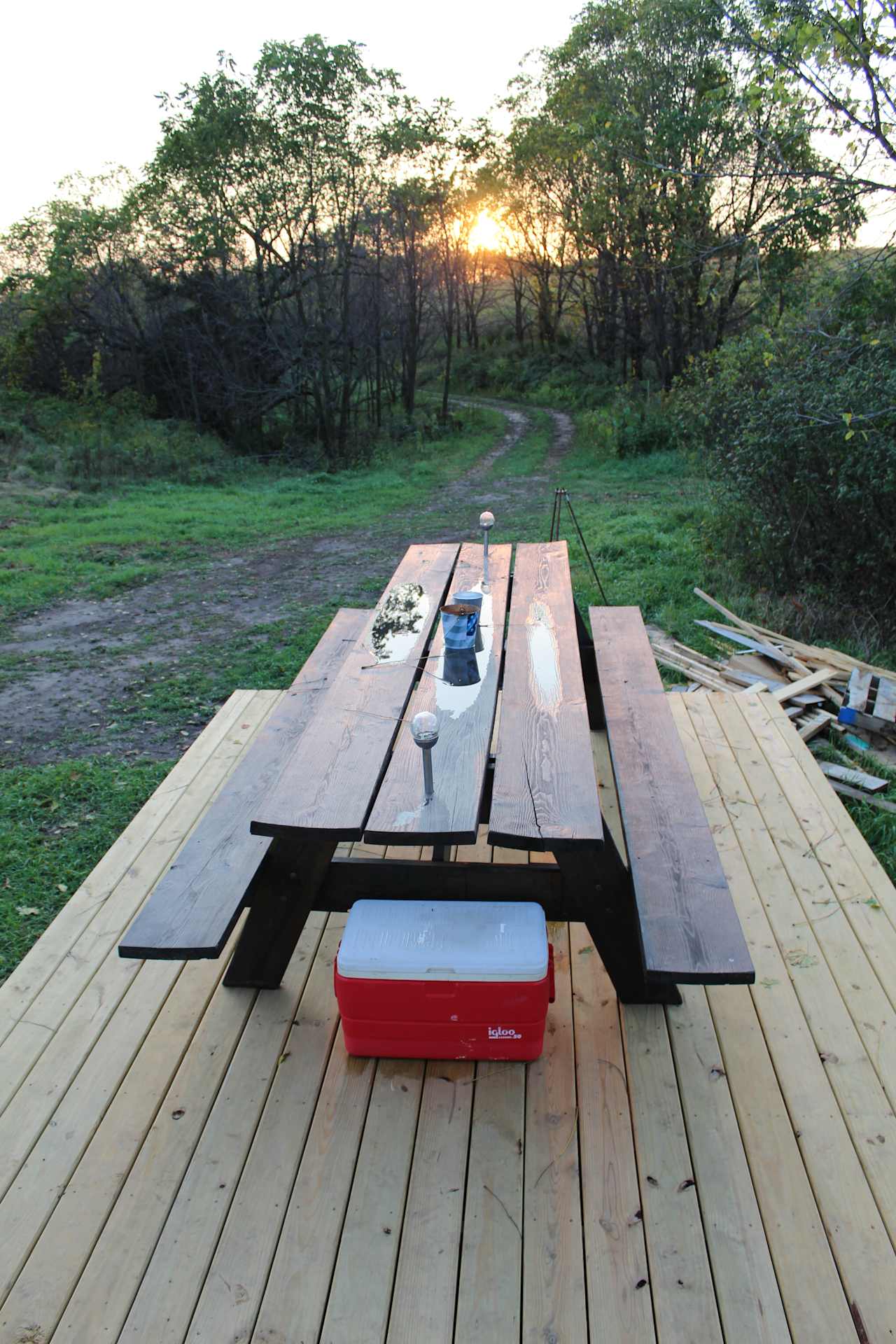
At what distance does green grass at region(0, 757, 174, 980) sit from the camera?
2.99 m

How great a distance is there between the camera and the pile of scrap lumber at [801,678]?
13.8 feet

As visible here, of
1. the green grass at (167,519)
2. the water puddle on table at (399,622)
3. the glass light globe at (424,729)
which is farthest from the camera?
the green grass at (167,519)

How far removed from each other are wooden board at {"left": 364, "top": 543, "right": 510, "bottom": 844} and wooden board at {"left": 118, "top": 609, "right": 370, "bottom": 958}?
14.2 inches

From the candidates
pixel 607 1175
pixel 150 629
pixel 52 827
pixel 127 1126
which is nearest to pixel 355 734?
pixel 127 1126

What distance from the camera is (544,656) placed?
9.30 feet

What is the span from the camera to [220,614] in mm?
6535

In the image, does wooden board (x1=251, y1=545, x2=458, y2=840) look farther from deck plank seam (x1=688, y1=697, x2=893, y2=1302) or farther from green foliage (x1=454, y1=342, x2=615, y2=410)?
green foliage (x1=454, y1=342, x2=615, y2=410)

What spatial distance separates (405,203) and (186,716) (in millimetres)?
14615

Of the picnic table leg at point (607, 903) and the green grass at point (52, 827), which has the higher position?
the picnic table leg at point (607, 903)

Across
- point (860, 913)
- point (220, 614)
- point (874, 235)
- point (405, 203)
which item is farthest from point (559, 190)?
point (860, 913)

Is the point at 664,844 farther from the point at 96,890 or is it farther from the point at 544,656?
the point at 96,890

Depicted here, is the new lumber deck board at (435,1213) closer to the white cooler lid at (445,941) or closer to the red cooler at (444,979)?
the red cooler at (444,979)

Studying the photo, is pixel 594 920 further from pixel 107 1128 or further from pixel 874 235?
pixel 874 235

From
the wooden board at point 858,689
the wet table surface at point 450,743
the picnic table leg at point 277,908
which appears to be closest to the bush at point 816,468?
the wooden board at point 858,689
